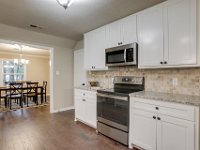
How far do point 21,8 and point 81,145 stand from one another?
2.63 meters

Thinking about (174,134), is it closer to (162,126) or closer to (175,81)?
(162,126)

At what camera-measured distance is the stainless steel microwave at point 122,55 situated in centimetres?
242

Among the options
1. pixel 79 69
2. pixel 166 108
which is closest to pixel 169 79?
pixel 166 108

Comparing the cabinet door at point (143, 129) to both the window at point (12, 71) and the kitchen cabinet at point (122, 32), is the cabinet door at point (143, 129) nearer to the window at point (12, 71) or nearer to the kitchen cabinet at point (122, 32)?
the kitchen cabinet at point (122, 32)

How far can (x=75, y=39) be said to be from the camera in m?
4.46

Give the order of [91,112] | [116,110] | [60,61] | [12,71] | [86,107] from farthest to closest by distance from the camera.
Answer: [12,71] → [60,61] → [86,107] → [91,112] → [116,110]

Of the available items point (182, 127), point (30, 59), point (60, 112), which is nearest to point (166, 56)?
point (182, 127)

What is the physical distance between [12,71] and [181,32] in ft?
25.0

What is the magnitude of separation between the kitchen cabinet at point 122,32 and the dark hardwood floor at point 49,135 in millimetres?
1919

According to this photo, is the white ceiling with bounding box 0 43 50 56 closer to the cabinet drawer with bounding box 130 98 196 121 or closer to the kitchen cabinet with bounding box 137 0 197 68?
A: the kitchen cabinet with bounding box 137 0 197 68

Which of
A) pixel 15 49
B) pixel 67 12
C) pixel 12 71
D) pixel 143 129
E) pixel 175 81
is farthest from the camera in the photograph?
pixel 12 71

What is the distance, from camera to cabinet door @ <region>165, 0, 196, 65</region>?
1.79 metres

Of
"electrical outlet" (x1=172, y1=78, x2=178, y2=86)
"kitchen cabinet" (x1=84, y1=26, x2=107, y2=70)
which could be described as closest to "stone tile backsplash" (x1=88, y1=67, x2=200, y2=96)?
"electrical outlet" (x1=172, y1=78, x2=178, y2=86)

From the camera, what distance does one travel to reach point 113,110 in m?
2.43
